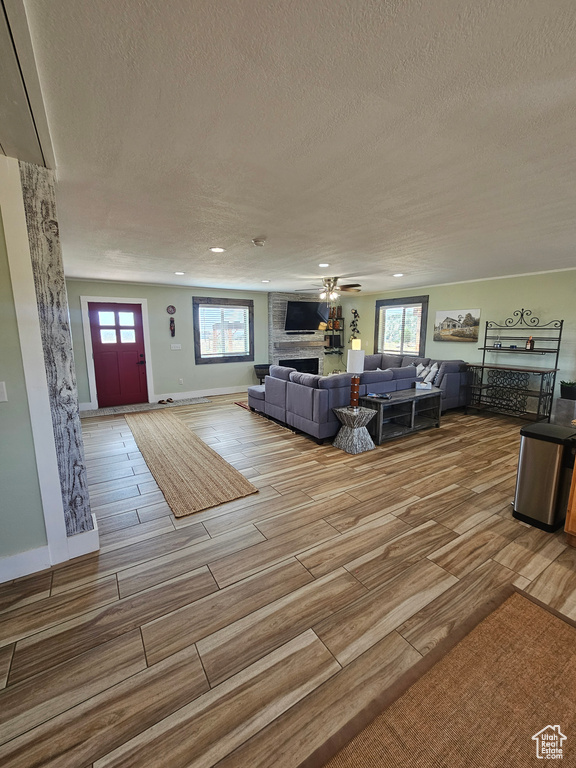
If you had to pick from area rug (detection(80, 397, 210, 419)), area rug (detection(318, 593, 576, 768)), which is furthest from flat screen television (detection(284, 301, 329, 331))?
area rug (detection(318, 593, 576, 768))

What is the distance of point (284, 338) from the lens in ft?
27.1

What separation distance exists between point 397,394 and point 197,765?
4.40 m

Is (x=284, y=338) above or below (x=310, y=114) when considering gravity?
below

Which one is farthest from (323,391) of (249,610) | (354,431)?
(249,610)

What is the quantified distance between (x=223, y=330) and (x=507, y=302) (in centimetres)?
582

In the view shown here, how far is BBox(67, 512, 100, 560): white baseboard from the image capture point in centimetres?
229

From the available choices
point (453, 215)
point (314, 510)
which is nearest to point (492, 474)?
point (314, 510)

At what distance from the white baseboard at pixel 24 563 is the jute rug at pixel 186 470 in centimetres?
92

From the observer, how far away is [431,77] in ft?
3.96

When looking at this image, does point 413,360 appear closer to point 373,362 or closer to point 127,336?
point 373,362

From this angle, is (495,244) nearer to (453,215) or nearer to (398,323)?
(453,215)

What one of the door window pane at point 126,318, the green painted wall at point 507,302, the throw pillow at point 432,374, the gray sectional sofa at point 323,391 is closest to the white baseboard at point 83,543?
the gray sectional sofa at point 323,391

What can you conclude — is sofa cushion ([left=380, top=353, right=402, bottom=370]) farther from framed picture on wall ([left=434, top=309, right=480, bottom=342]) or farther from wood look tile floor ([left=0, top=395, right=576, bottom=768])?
wood look tile floor ([left=0, top=395, right=576, bottom=768])

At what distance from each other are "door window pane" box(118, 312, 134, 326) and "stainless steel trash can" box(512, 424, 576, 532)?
674cm
